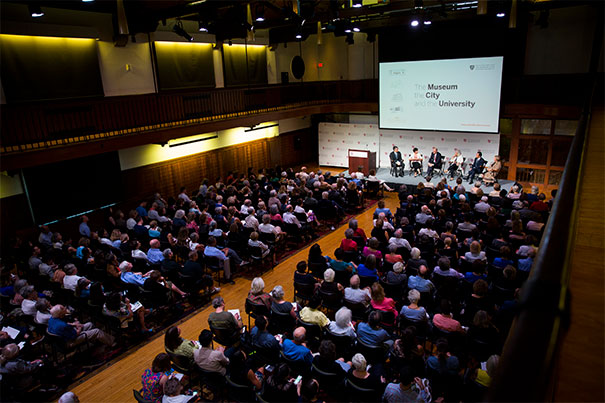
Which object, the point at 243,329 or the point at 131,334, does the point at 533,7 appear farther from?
the point at 131,334

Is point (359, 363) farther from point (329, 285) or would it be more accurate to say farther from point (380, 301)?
point (329, 285)

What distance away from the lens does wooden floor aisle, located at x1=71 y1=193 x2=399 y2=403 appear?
5.76 metres

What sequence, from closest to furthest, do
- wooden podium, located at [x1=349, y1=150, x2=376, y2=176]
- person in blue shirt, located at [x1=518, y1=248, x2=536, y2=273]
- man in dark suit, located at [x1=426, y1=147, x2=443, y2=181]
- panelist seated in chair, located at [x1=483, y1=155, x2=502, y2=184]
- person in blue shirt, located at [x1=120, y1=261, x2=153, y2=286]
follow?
person in blue shirt, located at [x1=518, y1=248, x2=536, y2=273], person in blue shirt, located at [x1=120, y1=261, x2=153, y2=286], panelist seated in chair, located at [x1=483, y1=155, x2=502, y2=184], man in dark suit, located at [x1=426, y1=147, x2=443, y2=181], wooden podium, located at [x1=349, y1=150, x2=376, y2=176]

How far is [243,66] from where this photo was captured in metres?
17.8

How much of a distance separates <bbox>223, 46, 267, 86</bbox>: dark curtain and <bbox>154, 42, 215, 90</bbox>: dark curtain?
3.17 feet

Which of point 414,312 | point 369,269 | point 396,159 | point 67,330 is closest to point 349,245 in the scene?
point 369,269

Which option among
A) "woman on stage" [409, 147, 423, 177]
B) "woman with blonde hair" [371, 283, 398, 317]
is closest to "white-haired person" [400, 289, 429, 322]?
"woman with blonde hair" [371, 283, 398, 317]

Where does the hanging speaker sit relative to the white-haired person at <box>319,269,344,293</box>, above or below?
above

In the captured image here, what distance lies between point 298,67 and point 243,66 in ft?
11.6

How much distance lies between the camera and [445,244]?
24.7ft

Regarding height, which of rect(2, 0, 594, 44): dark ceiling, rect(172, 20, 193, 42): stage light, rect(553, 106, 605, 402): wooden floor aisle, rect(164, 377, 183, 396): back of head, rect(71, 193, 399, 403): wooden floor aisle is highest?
rect(2, 0, 594, 44): dark ceiling

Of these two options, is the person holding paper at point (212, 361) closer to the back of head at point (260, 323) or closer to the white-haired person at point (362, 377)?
the back of head at point (260, 323)

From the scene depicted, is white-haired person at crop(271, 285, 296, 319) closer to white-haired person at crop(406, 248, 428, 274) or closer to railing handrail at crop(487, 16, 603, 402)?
white-haired person at crop(406, 248, 428, 274)

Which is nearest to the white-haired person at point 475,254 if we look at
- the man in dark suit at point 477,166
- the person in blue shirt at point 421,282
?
the person in blue shirt at point 421,282
